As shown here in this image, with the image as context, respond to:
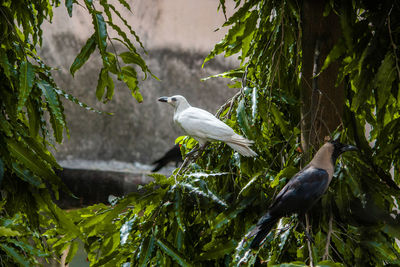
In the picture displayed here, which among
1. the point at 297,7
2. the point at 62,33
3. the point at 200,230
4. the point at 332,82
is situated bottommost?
the point at 200,230

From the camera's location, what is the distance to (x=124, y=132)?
3.61m

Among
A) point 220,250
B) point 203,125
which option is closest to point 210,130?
point 203,125

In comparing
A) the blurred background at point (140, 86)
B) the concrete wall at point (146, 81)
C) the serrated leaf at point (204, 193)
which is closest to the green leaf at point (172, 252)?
the serrated leaf at point (204, 193)

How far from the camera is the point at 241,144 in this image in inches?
46.8

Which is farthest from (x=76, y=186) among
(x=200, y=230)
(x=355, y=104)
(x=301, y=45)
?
(x=355, y=104)

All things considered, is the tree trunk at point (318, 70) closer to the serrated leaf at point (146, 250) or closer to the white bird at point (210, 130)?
the white bird at point (210, 130)

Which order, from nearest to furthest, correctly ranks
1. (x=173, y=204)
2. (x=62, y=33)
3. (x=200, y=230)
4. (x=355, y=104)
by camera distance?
(x=355, y=104)
(x=173, y=204)
(x=200, y=230)
(x=62, y=33)

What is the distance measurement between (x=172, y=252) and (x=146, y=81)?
270cm

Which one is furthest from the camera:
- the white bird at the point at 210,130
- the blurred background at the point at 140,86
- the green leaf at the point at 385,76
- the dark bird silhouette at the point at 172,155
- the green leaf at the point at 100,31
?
the blurred background at the point at 140,86

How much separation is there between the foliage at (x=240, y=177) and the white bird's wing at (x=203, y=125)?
0.18ft

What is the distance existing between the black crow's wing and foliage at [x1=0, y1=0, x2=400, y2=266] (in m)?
0.08

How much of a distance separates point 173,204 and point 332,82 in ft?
1.48

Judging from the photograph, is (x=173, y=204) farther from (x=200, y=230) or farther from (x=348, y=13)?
(x=348, y=13)

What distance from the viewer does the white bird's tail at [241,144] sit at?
1.17 meters
